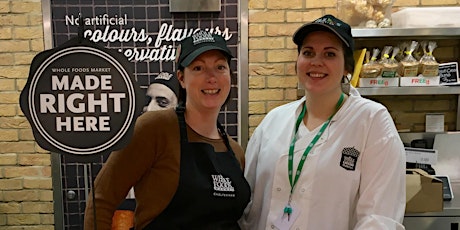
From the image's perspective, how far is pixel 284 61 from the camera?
2650mm

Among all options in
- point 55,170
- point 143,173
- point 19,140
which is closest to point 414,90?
point 143,173

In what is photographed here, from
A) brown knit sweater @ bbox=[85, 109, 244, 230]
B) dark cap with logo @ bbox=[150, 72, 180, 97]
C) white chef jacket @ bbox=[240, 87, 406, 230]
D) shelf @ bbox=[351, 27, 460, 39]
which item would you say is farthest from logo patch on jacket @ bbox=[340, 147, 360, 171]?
dark cap with logo @ bbox=[150, 72, 180, 97]

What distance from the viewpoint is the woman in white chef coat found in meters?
1.50

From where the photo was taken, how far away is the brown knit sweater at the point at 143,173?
140cm

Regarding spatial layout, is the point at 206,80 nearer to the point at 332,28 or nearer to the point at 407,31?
the point at 332,28

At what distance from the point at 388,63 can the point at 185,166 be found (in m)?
1.50

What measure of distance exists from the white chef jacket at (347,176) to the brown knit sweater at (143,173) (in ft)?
1.51

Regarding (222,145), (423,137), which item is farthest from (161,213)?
(423,137)

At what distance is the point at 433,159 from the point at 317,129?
1.24 m

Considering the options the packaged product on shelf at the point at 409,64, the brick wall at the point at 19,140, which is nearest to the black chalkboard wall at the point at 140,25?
the brick wall at the point at 19,140

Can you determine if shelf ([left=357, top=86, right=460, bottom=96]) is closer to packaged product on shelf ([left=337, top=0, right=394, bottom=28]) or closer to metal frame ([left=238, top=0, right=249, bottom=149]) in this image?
packaged product on shelf ([left=337, top=0, right=394, bottom=28])

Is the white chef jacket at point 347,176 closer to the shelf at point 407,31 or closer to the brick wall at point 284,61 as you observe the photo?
the shelf at point 407,31

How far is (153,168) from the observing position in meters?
1.47

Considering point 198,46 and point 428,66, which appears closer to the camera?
point 198,46
